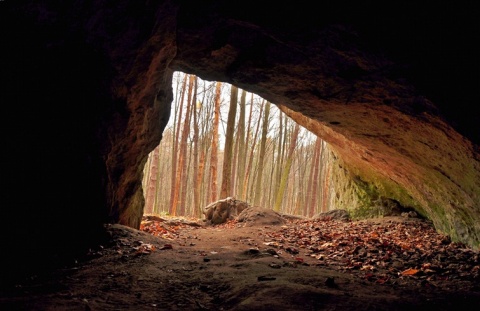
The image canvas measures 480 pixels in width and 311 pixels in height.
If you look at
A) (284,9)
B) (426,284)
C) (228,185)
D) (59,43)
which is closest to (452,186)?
(426,284)

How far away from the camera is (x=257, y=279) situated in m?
2.74

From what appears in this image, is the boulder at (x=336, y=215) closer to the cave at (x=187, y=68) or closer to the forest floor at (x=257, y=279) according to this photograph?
the forest floor at (x=257, y=279)

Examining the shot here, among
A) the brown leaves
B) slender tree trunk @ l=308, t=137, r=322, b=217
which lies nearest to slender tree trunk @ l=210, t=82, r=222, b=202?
slender tree trunk @ l=308, t=137, r=322, b=217

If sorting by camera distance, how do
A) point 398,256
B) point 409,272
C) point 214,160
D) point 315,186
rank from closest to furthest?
point 409,272 < point 398,256 < point 214,160 < point 315,186

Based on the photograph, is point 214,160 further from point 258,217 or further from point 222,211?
point 258,217

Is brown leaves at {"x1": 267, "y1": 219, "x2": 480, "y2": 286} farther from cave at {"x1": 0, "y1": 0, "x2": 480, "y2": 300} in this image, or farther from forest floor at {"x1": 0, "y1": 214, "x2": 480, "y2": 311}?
cave at {"x1": 0, "y1": 0, "x2": 480, "y2": 300}

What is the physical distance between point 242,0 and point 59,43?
2.11 m

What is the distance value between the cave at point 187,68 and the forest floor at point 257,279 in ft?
1.86

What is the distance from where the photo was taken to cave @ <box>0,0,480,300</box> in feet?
9.39

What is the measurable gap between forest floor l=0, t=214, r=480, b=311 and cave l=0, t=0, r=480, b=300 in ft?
1.86

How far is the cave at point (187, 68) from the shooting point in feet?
9.39

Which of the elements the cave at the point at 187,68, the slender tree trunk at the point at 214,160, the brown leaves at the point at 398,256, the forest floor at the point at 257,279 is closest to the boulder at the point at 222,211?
the slender tree trunk at the point at 214,160

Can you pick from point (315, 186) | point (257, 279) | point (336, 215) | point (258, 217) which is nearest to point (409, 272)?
point (257, 279)

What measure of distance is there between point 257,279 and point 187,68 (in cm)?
344
